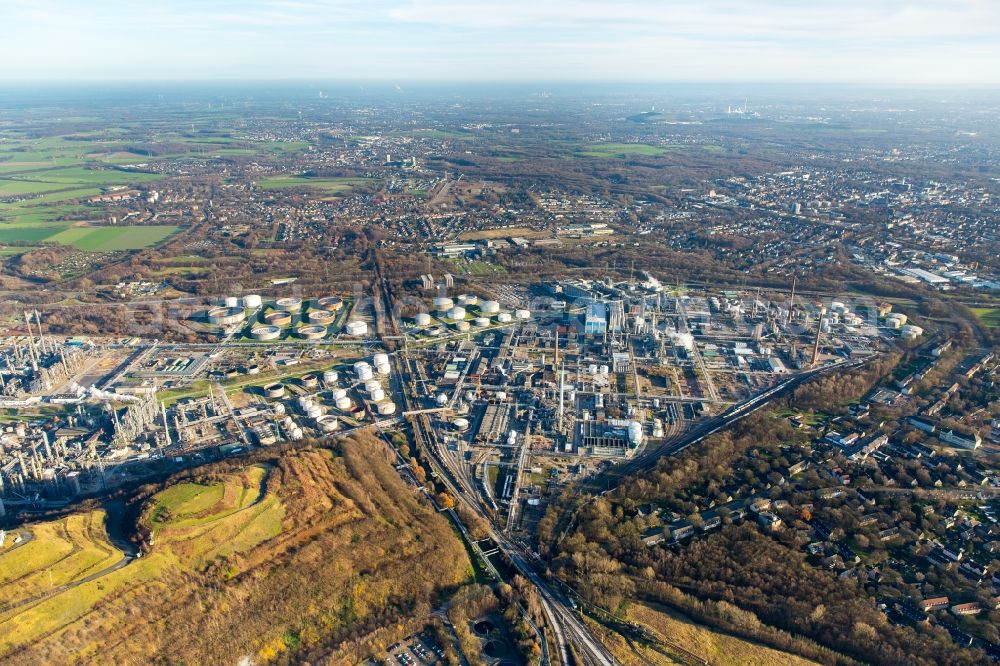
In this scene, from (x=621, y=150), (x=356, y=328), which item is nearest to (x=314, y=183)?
(x=356, y=328)

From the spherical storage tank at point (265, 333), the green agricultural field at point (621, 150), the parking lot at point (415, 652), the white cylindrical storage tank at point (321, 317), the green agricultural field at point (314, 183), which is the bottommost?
the parking lot at point (415, 652)

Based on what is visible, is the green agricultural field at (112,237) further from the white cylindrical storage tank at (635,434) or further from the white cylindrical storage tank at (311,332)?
the white cylindrical storage tank at (635,434)

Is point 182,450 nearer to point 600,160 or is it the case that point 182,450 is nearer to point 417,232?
point 417,232

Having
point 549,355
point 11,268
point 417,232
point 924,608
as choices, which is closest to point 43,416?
point 549,355

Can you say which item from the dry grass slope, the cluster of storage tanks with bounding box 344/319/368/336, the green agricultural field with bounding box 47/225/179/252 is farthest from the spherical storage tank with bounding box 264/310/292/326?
the green agricultural field with bounding box 47/225/179/252

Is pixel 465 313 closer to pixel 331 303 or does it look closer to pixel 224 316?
pixel 331 303

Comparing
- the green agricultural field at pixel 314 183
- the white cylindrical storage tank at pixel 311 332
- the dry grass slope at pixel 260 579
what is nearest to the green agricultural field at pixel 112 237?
the green agricultural field at pixel 314 183

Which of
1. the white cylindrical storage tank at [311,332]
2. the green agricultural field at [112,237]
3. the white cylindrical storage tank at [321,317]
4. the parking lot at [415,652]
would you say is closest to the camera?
the parking lot at [415,652]
